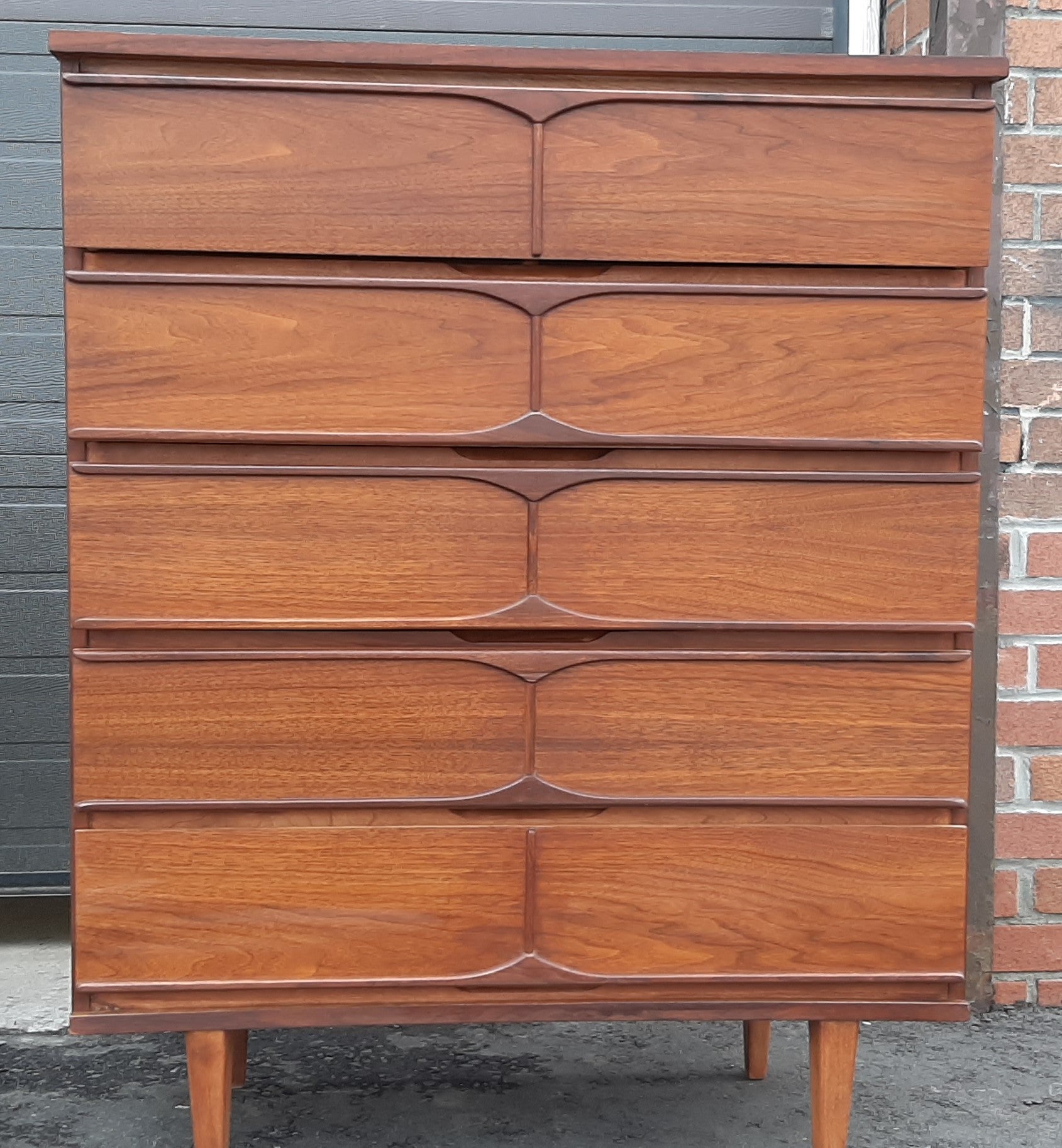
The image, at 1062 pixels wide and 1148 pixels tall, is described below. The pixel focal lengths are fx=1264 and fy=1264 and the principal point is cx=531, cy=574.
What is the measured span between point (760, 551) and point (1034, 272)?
1.00m

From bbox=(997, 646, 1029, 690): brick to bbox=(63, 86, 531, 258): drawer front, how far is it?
1239 millimetres

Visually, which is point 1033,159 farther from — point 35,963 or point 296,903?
point 35,963

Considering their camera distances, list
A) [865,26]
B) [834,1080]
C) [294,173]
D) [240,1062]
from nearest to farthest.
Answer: [294,173], [834,1080], [240,1062], [865,26]

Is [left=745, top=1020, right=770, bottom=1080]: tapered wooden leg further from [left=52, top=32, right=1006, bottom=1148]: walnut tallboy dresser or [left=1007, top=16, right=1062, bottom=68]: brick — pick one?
[left=1007, top=16, right=1062, bottom=68]: brick

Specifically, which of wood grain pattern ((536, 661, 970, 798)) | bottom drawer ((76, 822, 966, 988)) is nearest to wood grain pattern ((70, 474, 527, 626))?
wood grain pattern ((536, 661, 970, 798))

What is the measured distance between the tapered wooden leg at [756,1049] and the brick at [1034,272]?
4.36ft

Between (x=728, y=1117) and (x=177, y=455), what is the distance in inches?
50.3

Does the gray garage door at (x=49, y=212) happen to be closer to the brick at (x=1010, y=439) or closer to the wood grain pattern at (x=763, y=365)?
the brick at (x=1010, y=439)

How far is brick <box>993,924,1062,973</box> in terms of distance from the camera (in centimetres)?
230

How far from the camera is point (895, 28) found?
7.62 feet

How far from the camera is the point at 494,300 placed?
61.3 inches

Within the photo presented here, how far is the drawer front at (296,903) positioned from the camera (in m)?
1.57

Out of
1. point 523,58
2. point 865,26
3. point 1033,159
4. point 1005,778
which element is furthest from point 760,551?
point 865,26

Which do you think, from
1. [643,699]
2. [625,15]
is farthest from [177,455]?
Result: [625,15]
